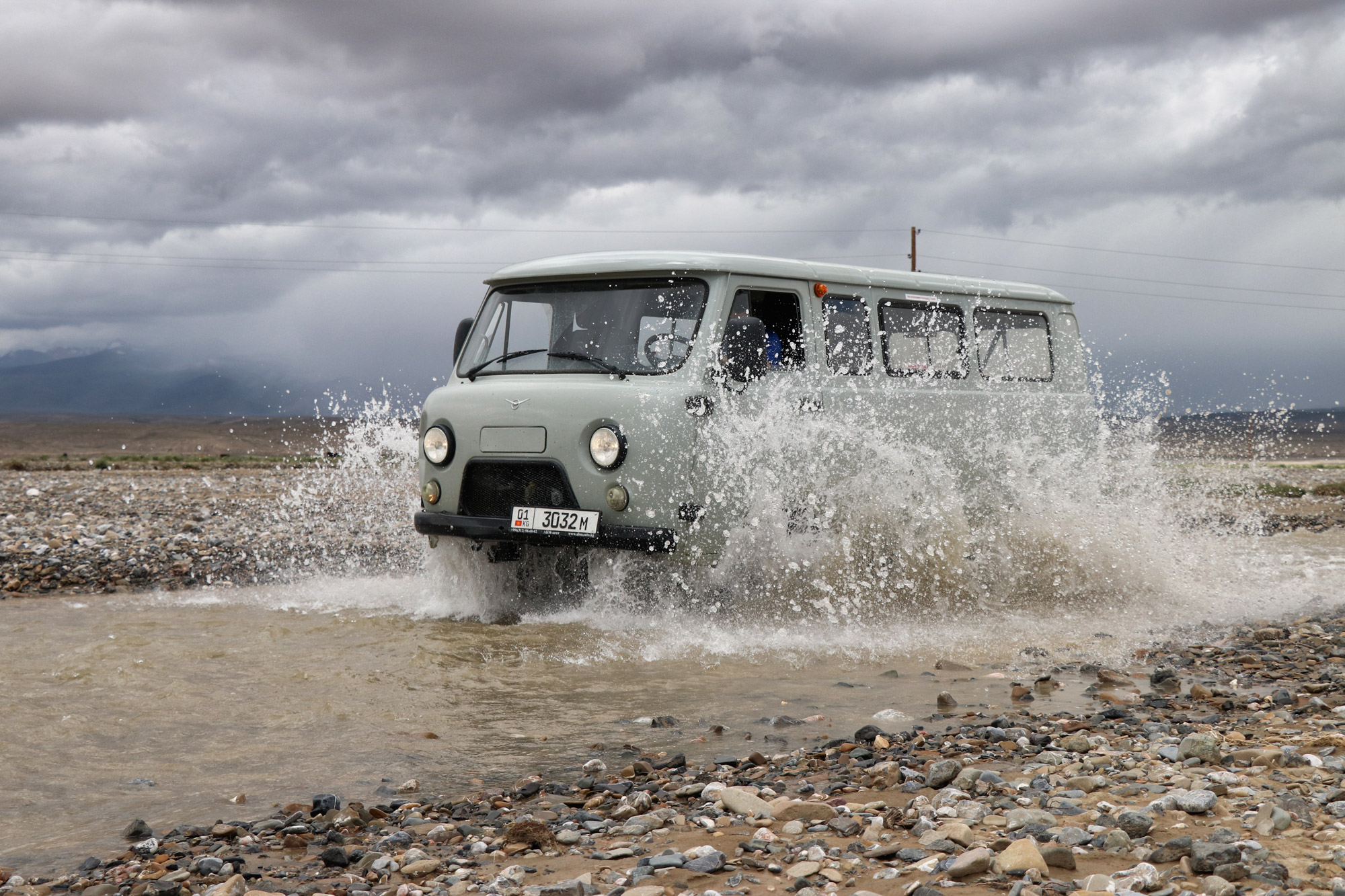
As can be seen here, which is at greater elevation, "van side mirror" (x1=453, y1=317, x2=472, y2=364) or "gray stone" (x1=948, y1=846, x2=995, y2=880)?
"van side mirror" (x1=453, y1=317, x2=472, y2=364)

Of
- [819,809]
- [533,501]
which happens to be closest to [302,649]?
[533,501]

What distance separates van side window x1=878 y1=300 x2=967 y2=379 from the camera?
841 centimetres

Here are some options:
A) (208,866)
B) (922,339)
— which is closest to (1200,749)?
(208,866)

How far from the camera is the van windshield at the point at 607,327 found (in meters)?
7.30

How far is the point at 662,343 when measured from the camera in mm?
7332

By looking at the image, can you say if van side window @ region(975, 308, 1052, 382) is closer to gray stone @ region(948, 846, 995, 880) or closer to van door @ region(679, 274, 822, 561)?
van door @ region(679, 274, 822, 561)

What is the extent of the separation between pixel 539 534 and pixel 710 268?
215 cm

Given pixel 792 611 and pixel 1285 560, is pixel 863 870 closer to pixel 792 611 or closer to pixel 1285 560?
pixel 792 611

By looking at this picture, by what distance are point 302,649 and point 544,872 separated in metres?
4.48

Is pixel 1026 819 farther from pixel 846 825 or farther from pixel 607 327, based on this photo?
pixel 607 327

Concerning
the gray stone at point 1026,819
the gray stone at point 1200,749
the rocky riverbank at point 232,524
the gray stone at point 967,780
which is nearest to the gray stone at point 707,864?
the gray stone at point 1026,819

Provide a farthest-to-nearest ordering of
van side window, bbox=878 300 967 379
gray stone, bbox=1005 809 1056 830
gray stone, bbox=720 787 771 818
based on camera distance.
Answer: van side window, bbox=878 300 967 379
gray stone, bbox=720 787 771 818
gray stone, bbox=1005 809 1056 830

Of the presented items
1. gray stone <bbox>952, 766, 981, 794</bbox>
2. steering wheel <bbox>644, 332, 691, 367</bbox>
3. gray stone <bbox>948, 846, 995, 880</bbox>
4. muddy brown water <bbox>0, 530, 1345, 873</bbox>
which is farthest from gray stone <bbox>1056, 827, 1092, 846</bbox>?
steering wheel <bbox>644, 332, 691, 367</bbox>

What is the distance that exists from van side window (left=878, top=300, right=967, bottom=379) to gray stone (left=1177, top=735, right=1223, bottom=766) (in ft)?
15.4
